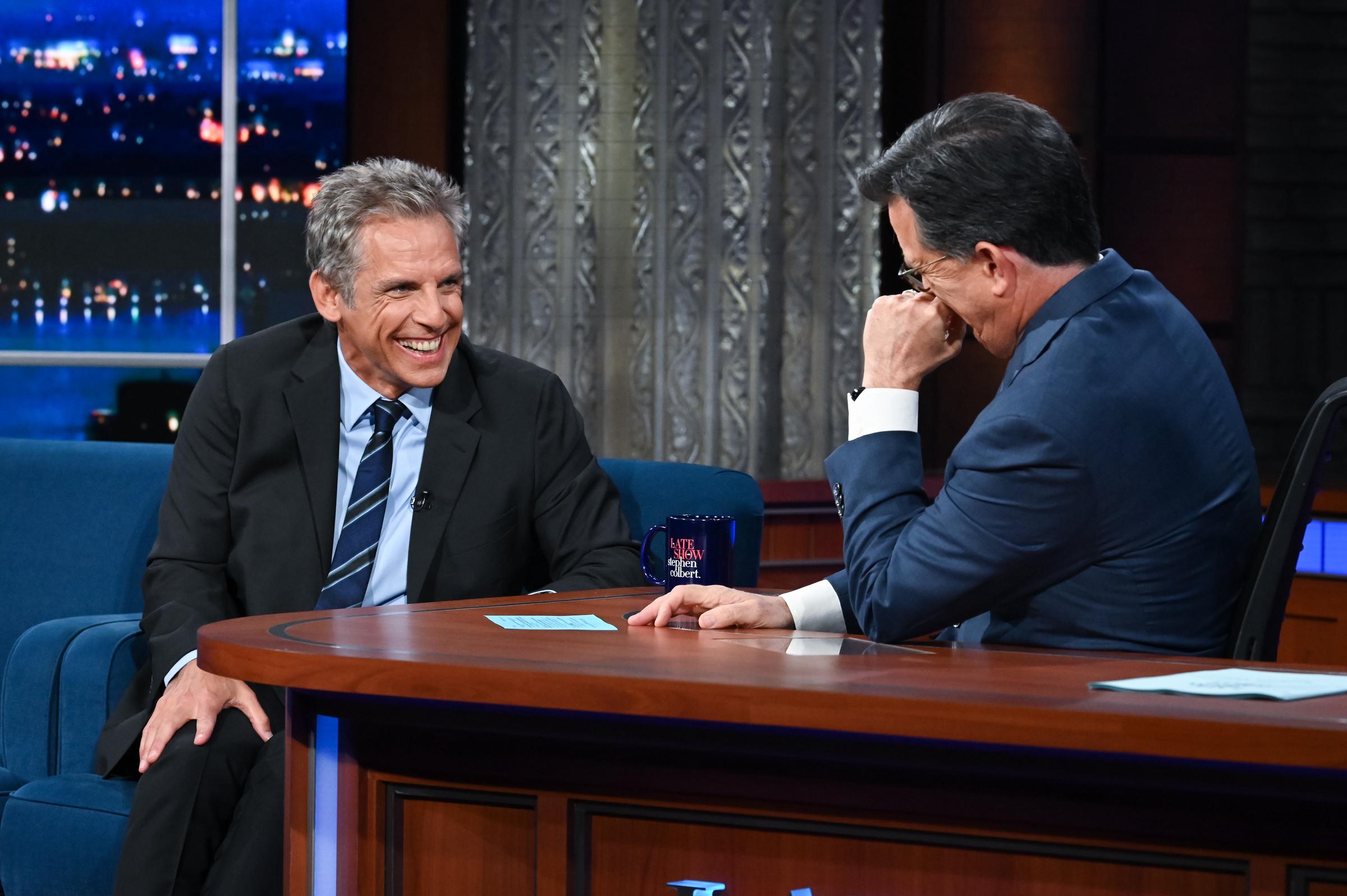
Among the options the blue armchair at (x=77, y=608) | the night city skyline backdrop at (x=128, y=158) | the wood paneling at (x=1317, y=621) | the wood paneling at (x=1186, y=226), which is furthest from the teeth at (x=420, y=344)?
the night city skyline backdrop at (x=128, y=158)

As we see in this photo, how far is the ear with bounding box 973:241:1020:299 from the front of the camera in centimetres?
156

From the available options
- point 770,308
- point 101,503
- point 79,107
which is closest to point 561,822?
point 101,503

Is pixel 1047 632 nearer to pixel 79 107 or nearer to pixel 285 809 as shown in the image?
pixel 285 809

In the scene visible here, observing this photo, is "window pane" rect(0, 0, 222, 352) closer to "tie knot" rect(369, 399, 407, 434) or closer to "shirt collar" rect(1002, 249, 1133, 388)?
"tie knot" rect(369, 399, 407, 434)

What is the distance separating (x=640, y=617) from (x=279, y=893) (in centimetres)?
60

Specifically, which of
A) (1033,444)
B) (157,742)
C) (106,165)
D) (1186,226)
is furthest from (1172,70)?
(106,165)

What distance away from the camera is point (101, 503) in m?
2.73

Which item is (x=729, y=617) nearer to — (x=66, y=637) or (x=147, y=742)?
(x=147, y=742)

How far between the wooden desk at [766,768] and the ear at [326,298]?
2.68ft

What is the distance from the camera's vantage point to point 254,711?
75.2 inches

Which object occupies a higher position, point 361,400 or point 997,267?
point 997,267

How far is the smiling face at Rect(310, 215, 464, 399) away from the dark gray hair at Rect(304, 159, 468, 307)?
12mm

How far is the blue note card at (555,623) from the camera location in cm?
159

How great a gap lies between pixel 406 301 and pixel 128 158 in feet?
21.5
